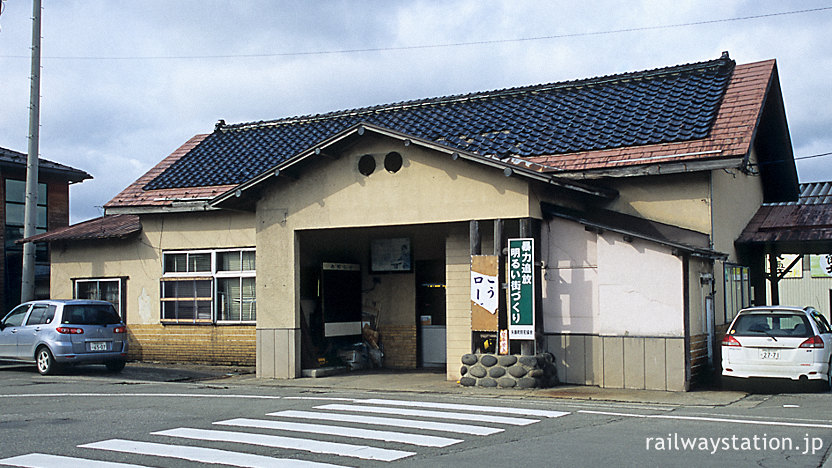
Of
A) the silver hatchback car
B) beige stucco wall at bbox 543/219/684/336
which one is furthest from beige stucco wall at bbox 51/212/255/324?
beige stucco wall at bbox 543/219/684/336

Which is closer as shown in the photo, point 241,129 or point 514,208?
point 514,208

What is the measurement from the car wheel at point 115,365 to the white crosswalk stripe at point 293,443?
9.21 metres

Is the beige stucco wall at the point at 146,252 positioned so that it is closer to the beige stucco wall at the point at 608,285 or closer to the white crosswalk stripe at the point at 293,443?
the beige stucco wall at the point at 608,285

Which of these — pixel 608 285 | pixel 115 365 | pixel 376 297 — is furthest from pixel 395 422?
pixel 115 365

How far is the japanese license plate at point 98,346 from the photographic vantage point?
1850 centimetres

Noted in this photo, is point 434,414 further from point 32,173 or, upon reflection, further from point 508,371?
point 32,173

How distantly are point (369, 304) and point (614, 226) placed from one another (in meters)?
6.58

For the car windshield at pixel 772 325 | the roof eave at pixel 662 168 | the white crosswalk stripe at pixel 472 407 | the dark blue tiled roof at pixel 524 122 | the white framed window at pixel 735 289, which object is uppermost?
the dark blue tiled roof at pixel 524 122

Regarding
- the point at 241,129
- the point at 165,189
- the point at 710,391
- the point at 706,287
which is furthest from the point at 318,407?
the point at 241,129

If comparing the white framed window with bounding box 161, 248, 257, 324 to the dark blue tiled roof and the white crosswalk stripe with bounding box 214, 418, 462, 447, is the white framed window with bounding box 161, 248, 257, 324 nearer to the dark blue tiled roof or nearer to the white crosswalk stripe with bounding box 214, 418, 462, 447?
the dark blue tiled roof

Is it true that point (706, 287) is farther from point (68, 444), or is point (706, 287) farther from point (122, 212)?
point (122, 212)

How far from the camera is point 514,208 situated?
15.1m

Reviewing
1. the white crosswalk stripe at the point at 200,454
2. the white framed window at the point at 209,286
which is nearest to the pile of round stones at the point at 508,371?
the white framed window at the point at 209,286

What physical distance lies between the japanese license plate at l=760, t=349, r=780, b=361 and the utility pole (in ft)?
58.9
